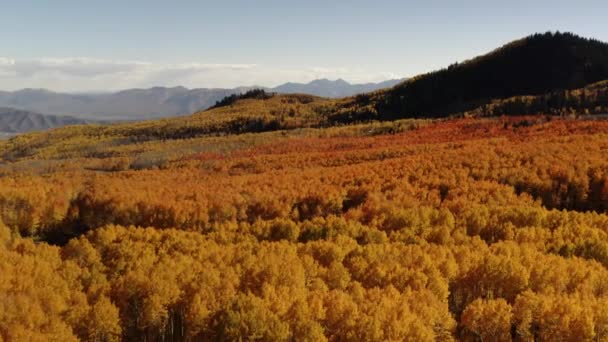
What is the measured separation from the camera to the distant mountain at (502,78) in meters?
140

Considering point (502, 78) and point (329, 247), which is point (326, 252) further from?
point (502, 78)

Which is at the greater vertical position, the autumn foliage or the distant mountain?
the distant mountain

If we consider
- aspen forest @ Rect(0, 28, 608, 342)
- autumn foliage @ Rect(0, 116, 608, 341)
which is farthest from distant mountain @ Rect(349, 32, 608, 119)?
autumn foliage @ Rect(0, 116, 608, 341)

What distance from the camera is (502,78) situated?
151m

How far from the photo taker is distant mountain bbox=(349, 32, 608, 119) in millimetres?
139750

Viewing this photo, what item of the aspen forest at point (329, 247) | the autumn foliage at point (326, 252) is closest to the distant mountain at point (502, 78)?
the aspen forest at point (329, 247)

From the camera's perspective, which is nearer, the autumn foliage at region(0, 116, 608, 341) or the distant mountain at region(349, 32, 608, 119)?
the autumn foliage at region(0, 116, 608, 341)

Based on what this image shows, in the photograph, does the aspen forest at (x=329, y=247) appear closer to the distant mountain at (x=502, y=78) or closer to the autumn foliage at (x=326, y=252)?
the autumn foliage at (x=326, y=252)

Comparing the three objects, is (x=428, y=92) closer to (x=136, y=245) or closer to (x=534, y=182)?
(x=534, y=182)

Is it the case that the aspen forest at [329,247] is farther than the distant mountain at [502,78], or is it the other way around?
the distant mountain at [502,78]

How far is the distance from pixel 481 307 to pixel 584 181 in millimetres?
30474

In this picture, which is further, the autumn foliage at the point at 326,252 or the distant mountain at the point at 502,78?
the distant mountain at the point at 502,78

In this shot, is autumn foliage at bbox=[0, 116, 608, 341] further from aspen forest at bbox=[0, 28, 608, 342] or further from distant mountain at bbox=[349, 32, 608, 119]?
distant mountain at bbox=[349, 32, 608, 119]

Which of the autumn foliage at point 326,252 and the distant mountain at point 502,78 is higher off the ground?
the distant mountain at point 502,78
